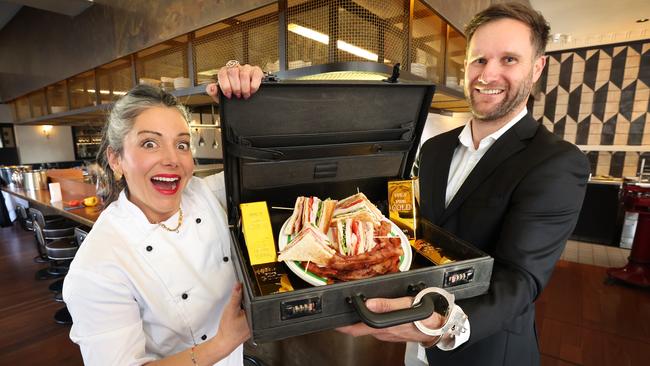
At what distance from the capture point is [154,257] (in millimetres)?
905

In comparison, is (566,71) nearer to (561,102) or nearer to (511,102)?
(561,102)

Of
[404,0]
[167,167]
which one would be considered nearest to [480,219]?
[167,167]

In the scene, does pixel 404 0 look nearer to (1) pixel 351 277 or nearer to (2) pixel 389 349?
(1) pixel 351 277

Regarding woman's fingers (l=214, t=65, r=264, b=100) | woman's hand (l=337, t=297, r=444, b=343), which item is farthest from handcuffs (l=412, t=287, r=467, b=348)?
woman's fingers (l=214, t=65, r=264, b=100)

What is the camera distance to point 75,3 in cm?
412

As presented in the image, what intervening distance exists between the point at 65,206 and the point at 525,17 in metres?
4.26

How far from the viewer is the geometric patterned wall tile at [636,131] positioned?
16.6ft

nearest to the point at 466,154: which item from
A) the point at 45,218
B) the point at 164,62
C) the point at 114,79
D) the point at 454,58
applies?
the point at 454,58

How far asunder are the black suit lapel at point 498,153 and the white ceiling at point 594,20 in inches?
163

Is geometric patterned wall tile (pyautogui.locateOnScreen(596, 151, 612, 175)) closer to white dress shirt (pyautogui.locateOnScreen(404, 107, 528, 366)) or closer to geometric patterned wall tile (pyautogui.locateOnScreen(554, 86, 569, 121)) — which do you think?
geometric patterned wall tile (pyautogui.locateOnScreen(554, 86, 569, 121))

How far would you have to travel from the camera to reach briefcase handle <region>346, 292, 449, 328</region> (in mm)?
540

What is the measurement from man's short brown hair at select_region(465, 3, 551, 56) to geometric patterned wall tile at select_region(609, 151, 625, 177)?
20.1 feet

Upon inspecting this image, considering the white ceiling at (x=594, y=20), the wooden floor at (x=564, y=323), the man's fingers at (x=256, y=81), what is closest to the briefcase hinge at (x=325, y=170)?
the man's fingers at (x=256, y=81)

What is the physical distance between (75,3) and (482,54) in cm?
538
